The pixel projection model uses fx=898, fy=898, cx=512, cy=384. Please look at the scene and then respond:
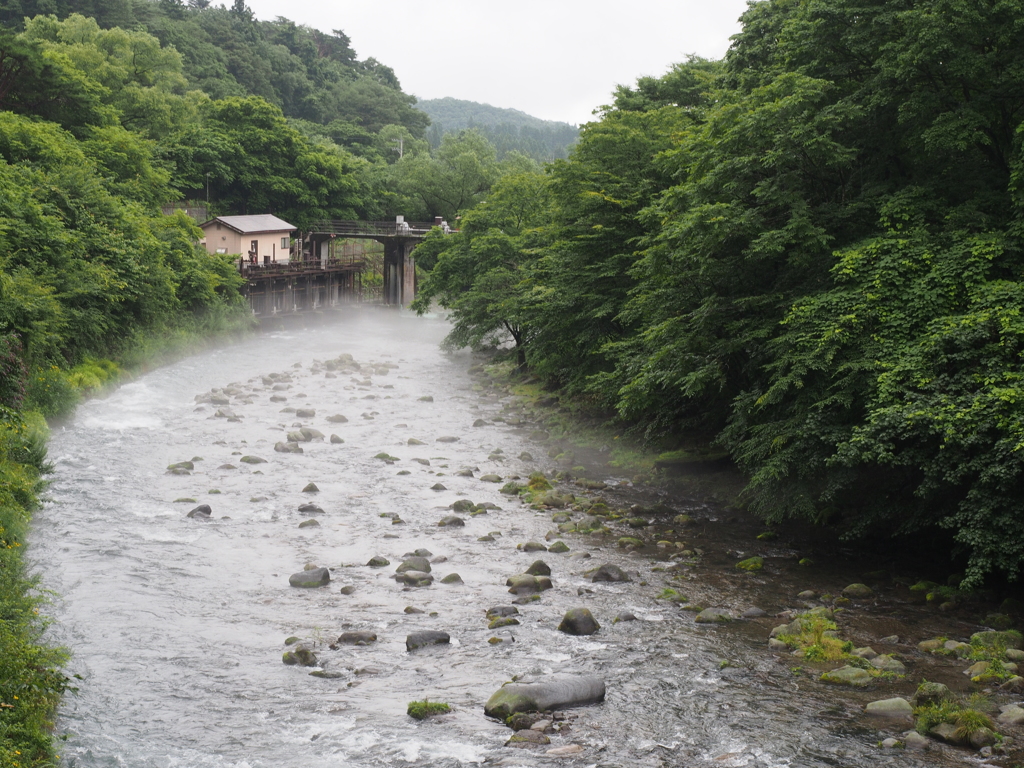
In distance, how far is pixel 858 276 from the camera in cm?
1730

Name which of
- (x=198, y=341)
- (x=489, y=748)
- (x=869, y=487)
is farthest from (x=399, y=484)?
(x=198, y=341)

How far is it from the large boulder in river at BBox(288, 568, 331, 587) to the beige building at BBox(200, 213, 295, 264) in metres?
44.9

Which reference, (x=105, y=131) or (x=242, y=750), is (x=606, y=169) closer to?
(x=242, y=750)

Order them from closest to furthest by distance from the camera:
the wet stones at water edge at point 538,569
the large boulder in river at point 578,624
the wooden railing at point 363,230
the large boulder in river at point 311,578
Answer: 1. the large boulder in river at point 578,624
2. the large boulder in river at point 311,578
3. the wet stones at water edge at point 538,569
4. the wooden railing at point 363,230

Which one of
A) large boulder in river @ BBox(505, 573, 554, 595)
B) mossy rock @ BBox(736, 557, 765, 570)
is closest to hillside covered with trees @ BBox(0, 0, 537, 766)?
large boulder in river @ BBox(505, 573, 554, 595)

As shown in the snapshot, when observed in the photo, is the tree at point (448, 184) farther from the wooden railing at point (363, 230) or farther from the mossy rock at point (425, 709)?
the mossy rock at point (425, 709)

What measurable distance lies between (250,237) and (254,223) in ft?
6.99

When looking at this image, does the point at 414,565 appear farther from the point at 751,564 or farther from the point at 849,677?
the point at 849,677

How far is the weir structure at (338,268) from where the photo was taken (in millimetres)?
66000

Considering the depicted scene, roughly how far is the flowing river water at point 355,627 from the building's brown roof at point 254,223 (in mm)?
33991

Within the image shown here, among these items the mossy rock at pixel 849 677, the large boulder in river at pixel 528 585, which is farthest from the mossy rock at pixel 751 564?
the mossy rock at pixel 849 677

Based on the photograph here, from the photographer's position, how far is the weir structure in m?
66.0

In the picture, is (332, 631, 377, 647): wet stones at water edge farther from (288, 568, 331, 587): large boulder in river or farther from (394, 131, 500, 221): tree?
(394, 131, 500, 221): tree

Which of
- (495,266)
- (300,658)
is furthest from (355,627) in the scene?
(495,266)
